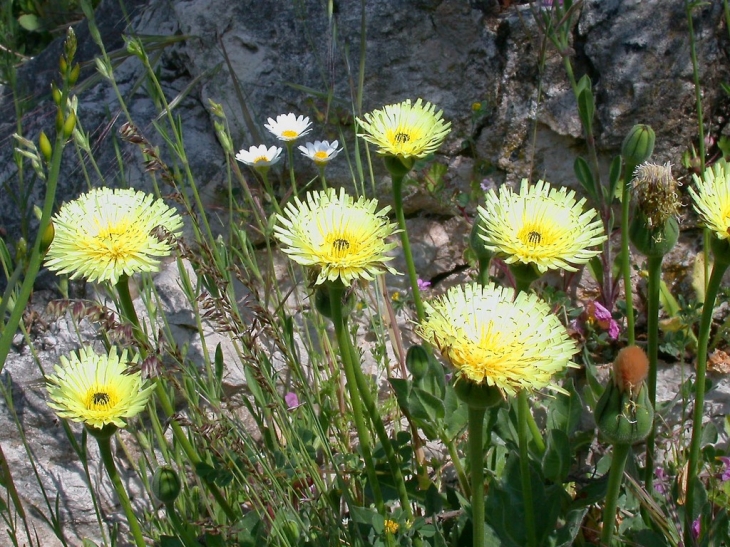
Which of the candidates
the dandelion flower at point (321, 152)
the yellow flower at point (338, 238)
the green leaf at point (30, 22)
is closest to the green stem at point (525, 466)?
the yellow flower at point (338, 238)

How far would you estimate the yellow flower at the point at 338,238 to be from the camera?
1284 millimetres

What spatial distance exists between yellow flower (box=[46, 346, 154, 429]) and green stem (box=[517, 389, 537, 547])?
0.70m

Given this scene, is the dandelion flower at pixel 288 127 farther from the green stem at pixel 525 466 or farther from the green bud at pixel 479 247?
the green stem at pixel 525 466

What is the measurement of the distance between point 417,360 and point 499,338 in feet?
Answer: 1.22

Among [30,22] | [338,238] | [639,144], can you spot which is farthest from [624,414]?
[30,22]

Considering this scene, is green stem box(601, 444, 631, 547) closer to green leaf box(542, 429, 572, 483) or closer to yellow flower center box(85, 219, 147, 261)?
green leaf box(542, 429, 572, 483)

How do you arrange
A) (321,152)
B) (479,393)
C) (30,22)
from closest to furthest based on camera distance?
1. (479,393)
2. (321,152)
3. (30,22)

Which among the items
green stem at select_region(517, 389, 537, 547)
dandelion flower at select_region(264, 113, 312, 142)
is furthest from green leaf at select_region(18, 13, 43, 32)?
green stem at select_region(517, 389, 537, 547)

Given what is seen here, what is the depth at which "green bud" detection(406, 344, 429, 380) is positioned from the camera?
4.98ft

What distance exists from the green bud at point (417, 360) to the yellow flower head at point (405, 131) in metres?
0.43

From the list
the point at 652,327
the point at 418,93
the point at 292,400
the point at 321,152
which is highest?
the point at 418,93

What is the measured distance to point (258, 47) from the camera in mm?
2746

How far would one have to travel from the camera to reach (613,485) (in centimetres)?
134

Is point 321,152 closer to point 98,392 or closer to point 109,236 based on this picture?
point 109,236
